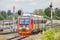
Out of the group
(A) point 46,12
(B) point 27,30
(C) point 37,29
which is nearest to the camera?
(B) point 27,30

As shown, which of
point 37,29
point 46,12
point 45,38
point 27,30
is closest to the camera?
point 45,38

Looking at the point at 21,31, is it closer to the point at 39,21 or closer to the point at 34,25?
the point at 34,25

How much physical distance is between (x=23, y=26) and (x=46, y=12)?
76243mm

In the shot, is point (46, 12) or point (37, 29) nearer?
point (37, 29)

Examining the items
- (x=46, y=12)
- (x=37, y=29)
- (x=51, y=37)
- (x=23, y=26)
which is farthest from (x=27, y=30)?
(x=46, y=12)

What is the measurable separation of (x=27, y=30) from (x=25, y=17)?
5.97ft

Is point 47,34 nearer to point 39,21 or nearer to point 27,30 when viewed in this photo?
point 27,30

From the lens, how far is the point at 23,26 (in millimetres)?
37875

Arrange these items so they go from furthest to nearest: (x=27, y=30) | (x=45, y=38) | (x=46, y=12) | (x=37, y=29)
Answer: (x=46, y=12) → (x=37, y=29) → (x=27, y=30) → (x=45, y=38)

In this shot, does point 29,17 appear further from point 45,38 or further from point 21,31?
point 45,38

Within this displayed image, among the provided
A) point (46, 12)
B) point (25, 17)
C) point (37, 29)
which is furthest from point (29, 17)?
point (46, 12)

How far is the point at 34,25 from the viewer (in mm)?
39938

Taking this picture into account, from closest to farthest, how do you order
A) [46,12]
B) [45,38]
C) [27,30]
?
1. [45,38]
2. [27,30]
3. [46,12]

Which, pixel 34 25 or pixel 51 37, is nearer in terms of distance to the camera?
pixel 51 37
